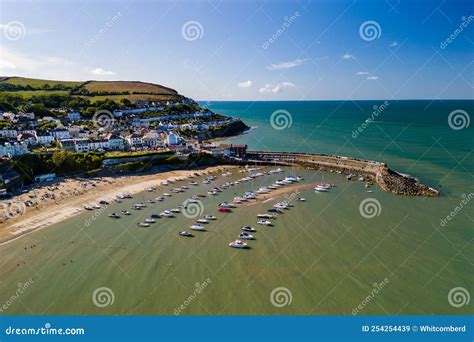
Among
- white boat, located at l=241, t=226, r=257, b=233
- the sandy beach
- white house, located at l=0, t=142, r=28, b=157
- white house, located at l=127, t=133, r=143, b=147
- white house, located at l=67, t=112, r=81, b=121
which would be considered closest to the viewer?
white boat, located at l=241, t=226, r=257, b=233

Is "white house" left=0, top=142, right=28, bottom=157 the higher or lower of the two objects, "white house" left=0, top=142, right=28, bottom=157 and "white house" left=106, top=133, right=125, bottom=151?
the lower

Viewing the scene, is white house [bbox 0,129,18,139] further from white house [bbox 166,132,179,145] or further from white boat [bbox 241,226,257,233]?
white boat [bbox 241,226,257,233]

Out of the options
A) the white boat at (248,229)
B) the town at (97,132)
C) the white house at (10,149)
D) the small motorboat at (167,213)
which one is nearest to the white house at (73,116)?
the town at (97,132)

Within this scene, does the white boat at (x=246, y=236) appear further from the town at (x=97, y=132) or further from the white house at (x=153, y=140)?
the white house at (x=153, y=140)

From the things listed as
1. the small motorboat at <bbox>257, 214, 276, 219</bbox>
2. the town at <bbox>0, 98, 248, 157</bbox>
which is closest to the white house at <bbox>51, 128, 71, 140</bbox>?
the town at <bbox>0, 98, 248, 157</bbox>

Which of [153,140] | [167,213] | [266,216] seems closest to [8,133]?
[153,140]

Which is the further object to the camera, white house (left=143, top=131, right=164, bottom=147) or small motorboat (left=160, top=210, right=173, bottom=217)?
white house (left=143, top=131, right=164, bottom=147)
